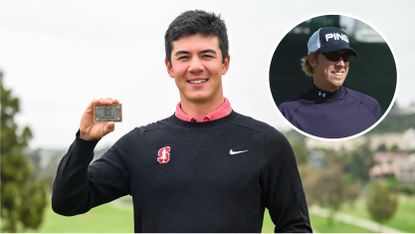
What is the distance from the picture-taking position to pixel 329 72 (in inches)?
143

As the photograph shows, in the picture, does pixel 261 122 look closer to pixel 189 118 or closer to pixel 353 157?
pixel 189 118

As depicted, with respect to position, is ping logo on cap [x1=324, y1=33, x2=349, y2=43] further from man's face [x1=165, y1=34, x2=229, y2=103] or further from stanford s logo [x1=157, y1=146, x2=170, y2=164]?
stanford s logo [x1=157, y1=146, x2=170, y2=164]

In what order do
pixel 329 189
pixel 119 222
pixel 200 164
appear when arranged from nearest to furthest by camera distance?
pixel 200 164 < pixel 329 189 < pixel 119 222

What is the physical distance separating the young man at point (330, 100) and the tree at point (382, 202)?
36.2 m

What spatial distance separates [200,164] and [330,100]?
0.74 meters

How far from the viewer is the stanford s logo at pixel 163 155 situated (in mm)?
3295

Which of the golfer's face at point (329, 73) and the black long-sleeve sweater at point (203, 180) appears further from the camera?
the golfer's face at point (329, 73)

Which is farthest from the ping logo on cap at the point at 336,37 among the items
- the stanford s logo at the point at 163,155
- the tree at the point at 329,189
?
the tree at the point at 329,189

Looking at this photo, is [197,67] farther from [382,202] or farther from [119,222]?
[382,202]

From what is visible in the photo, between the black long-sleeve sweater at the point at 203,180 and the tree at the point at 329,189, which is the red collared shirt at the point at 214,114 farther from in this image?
the tree at the point at 329,189

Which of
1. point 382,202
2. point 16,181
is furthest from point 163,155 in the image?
point 382,202

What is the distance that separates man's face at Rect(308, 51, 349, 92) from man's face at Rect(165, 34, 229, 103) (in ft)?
1.83

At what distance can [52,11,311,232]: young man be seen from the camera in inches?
126

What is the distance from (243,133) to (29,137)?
2306cm
